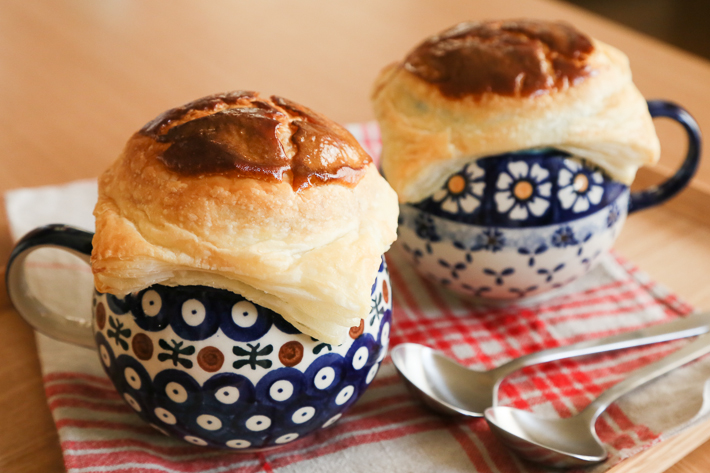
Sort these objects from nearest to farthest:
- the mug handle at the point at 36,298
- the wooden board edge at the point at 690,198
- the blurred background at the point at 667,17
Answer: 1. the mug handle at the point at 36,298
2. the wooden board edge at the point at 690,198
3. the blurred background at the point at 667,17

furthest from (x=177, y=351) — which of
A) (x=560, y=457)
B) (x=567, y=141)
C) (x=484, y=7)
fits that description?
(x=484, y=7)

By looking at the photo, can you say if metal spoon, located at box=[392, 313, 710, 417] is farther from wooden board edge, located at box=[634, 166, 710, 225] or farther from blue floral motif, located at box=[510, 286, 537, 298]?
wooden board edge, located at box=[634, 166, 710, 225]

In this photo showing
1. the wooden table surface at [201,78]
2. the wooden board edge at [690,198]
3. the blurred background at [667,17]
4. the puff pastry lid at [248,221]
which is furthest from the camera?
the blurred background at [667,17]

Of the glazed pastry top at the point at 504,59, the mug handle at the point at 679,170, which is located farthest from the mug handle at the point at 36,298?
the mug handle at the point at 679,170

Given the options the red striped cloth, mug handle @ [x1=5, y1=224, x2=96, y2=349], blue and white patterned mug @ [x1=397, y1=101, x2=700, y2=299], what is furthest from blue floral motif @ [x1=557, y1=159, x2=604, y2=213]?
mug handle @ [x1=5, y1=224, x2=96, y2=349]

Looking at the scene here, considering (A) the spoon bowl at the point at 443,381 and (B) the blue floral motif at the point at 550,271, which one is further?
(B) the blue floral motif at the point at 550,271

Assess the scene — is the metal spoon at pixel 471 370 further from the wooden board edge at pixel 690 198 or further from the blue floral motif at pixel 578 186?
the wooden board edge at pixel 690 198

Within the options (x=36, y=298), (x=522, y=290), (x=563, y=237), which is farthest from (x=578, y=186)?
(x=36, y=298)
